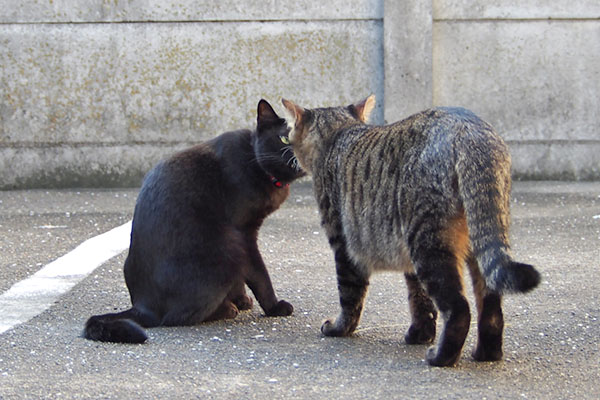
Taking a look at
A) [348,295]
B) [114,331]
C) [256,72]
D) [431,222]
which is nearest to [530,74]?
[256,72]

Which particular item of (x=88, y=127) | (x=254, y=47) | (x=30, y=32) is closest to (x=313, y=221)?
(x=254, y=47)

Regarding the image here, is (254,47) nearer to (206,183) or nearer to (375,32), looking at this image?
(375,32)

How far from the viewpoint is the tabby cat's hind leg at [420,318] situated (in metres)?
3.93

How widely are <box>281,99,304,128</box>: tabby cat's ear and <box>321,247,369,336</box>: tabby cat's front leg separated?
784 mm

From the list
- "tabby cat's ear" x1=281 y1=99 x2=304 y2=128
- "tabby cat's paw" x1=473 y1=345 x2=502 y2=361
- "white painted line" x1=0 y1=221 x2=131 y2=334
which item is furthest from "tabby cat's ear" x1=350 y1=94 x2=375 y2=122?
"white painted line" x1=0 y1=221 x2=131 y2=334

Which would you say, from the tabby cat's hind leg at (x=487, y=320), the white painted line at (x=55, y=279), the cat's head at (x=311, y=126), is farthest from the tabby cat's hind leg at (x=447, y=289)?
the white painted line at (x=55, y=279)

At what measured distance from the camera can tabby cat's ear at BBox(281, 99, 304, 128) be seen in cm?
442

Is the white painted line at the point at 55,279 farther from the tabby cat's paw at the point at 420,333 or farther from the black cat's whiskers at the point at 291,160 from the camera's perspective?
the tabby cat's paw at the point at 420,333

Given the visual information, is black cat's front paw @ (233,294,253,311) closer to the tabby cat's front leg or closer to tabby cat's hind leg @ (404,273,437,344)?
the tabby cat's front leg

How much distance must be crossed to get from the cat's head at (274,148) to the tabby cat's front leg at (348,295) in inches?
28.1

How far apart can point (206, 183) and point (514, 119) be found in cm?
509

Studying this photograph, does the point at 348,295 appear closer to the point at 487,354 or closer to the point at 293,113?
the point at 487,354

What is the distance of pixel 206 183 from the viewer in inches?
174

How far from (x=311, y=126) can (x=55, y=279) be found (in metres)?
1.91
